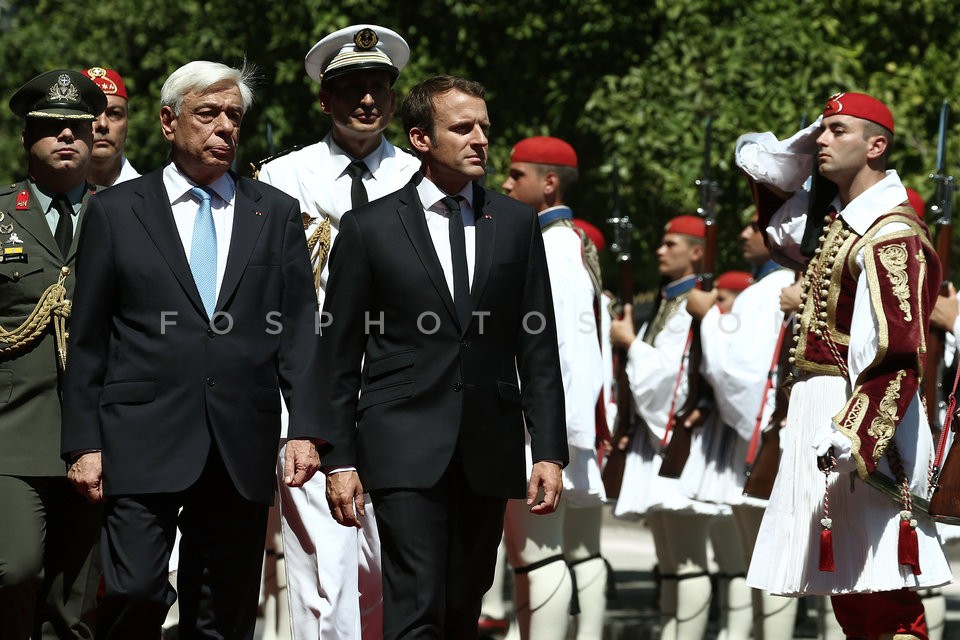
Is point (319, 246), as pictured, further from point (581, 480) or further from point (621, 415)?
point (621, 415)

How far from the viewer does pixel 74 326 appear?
602 cm

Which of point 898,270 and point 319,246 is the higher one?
point 319,246

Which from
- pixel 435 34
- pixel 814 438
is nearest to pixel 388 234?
pixel 814 438

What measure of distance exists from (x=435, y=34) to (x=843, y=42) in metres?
3.78

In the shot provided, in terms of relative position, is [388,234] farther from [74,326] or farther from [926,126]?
[926,126]

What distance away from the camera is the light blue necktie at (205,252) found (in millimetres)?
6137

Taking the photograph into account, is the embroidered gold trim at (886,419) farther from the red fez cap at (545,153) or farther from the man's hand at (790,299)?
the red fez cap at (545,153)

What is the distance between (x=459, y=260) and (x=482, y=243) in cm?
10

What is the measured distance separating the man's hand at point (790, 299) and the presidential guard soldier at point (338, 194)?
1715 mm

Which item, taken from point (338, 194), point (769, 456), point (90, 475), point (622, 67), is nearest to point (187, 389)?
point (90, 475)

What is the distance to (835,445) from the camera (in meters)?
6.64

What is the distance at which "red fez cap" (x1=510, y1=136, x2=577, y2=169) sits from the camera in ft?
31.1

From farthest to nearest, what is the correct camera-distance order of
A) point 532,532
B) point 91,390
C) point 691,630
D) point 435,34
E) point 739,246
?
point 435,34, point 739,246, point 691,630, point 532,532, point 91,390

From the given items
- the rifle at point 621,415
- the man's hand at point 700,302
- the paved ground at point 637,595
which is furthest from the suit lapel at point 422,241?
the paved ground at point 637,595
